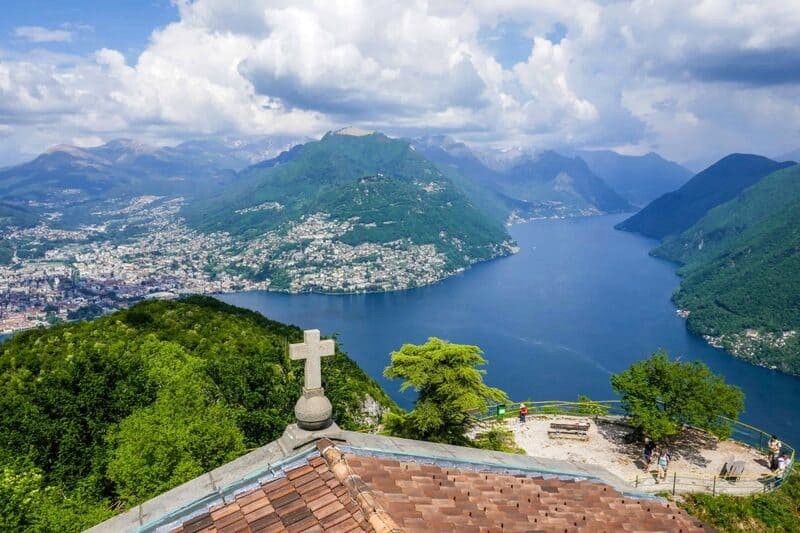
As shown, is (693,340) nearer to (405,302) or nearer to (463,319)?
(463,319)

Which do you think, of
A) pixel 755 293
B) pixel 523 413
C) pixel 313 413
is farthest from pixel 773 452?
pixel 755 293

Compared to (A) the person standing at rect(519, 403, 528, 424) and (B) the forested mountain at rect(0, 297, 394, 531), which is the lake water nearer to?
(A) the person standing at rect(519, 403, 528, 424)

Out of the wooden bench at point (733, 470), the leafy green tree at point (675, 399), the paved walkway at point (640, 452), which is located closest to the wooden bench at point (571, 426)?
the paved walkway at point (640, 452)

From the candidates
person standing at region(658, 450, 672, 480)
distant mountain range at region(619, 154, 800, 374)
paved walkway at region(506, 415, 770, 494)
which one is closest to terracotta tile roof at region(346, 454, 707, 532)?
paved walkway at region(506, 415, 770, 494)

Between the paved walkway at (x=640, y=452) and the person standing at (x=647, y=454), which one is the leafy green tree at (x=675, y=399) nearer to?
the person standing at (x=647, y=454)

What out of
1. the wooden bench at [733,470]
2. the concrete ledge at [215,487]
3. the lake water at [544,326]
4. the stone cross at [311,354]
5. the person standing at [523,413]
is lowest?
the lake water at [544,326]

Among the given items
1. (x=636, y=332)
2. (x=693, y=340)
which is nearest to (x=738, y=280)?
(x=693, y=340)
